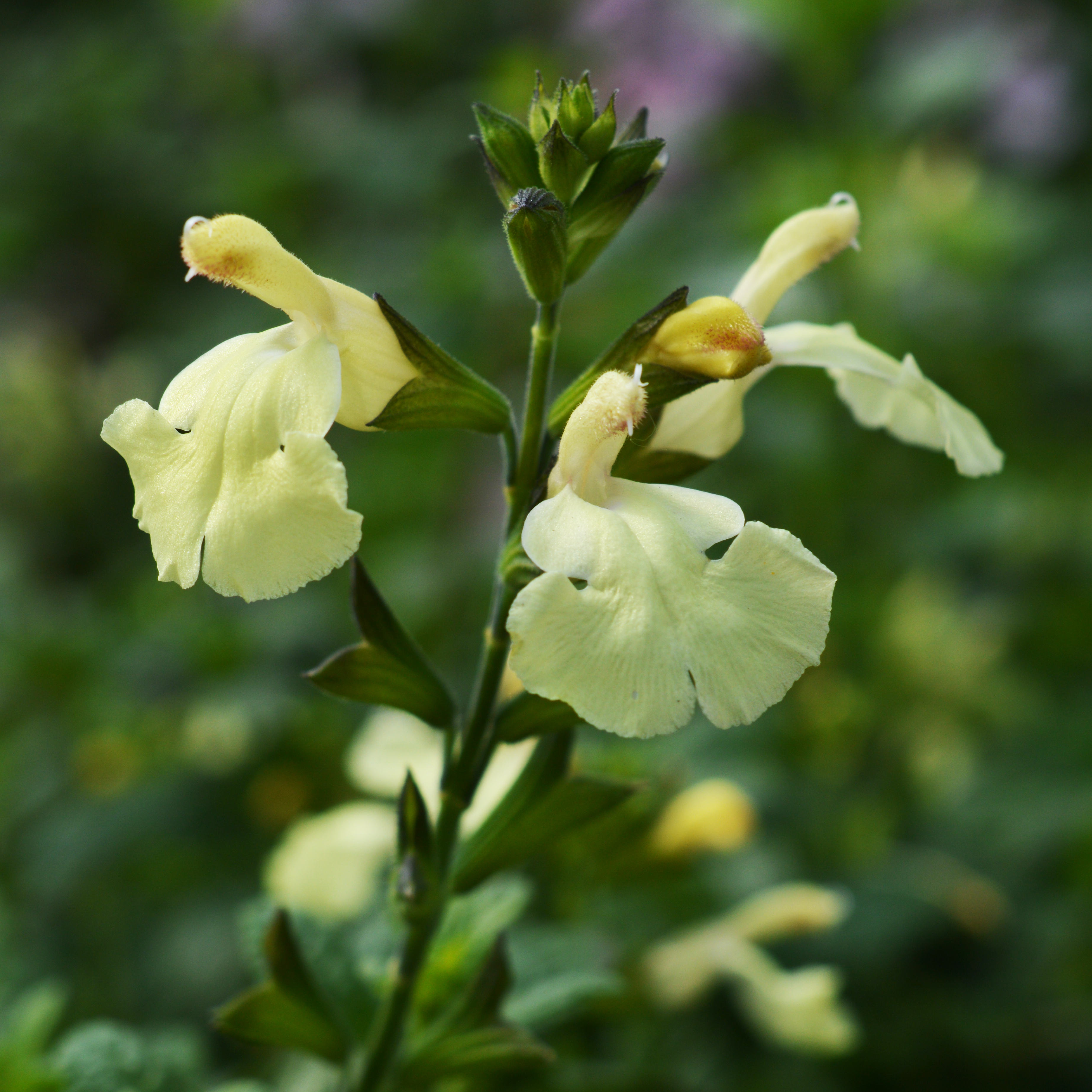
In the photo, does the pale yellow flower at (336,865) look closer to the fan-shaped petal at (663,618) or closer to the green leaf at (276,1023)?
the green leaf at (276,1023)

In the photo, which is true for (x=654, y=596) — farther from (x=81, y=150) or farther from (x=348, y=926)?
(x=81, y=150)

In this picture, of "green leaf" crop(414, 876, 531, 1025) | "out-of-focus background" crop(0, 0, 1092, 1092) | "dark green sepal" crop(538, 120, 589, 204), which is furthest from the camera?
"out-of-focus background" crop(0, 0, 1092, 1092)

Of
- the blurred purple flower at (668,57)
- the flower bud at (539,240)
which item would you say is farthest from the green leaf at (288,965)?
the blurred purple flower at (668,57)

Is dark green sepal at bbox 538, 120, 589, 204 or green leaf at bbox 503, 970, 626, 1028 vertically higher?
dark green sepal at bbox 538, 120, 589, 204

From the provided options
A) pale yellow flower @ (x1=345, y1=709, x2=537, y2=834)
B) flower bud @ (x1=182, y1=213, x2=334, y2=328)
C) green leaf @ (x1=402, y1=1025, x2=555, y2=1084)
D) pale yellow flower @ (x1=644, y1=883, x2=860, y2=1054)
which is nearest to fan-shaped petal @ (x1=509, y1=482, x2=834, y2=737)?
flower bud @ (x1=182, y1=213, x2=334, y2=328)

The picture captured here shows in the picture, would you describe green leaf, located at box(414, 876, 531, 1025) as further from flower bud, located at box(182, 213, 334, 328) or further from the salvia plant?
flower bud, located at box(182, 213, 334, 328)

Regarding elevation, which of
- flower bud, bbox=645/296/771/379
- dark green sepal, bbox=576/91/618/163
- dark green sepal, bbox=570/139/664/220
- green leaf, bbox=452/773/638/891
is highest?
dark green sepal, bbox=576/91/618/163


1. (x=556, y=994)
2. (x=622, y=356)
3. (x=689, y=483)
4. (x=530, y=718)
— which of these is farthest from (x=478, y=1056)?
(x=689, y=483)

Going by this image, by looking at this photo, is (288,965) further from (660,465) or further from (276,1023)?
(660,465)
